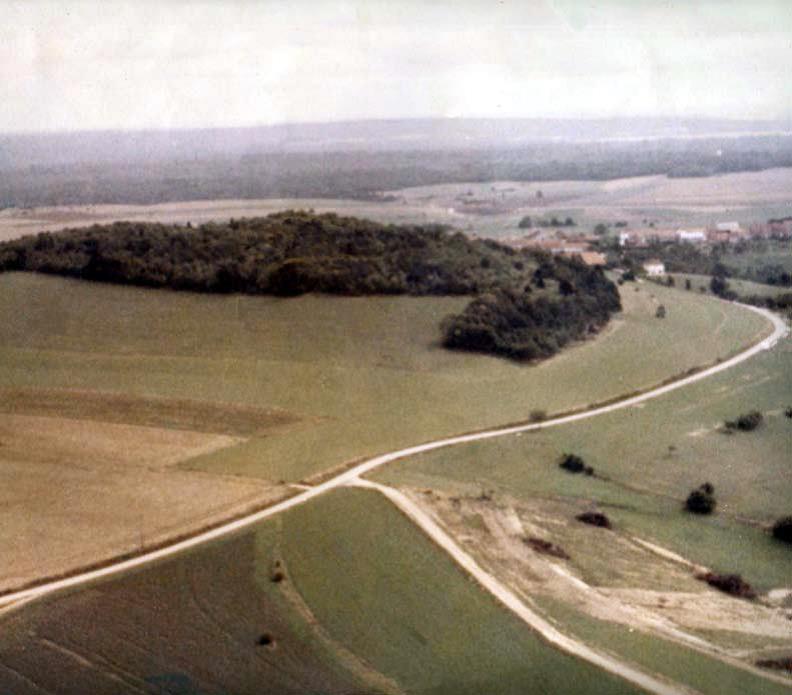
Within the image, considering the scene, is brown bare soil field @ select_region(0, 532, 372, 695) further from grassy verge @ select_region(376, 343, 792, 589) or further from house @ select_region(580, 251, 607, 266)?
house @ select_region(580, 251, 607, 266)

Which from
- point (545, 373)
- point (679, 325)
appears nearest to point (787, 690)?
point (545, 373)

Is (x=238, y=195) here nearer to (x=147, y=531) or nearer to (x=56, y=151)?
(x=56, y=151)

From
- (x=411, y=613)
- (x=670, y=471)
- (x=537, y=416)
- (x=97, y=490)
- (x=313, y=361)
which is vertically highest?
(x=313, y=361)

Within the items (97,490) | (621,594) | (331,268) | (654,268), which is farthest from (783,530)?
(654,268)

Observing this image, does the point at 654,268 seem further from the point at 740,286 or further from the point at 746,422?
the point at 746,422

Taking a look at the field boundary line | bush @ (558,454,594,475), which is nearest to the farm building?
the field boundary line
